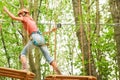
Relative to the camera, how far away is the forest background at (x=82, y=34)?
806 cm

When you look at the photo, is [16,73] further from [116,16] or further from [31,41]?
[116,16]

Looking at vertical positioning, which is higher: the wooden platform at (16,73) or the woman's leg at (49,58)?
the woman's leg at (49,58)

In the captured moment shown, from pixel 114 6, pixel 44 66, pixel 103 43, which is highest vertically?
pixel 114 6

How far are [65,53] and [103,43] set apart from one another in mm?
10236

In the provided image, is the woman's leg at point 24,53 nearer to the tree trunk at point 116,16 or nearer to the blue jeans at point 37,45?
the blue jeans at point 37,45

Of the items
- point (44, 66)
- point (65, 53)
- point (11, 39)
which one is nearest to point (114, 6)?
point (11, 39)

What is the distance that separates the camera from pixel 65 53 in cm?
2233

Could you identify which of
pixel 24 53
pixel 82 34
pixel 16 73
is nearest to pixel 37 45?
pixel 24 53

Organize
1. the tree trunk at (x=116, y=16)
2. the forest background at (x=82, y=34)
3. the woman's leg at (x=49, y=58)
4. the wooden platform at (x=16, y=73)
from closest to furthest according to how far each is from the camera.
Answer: the wooden platform at (x=16, y=73) → the woman's leg at (x=49, y=58) → the tree trunk at (x=116, y=16) → the forest background at (x=82, y=34)

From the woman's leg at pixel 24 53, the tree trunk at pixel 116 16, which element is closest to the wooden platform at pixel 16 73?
the woman's leg at pixel 24 53

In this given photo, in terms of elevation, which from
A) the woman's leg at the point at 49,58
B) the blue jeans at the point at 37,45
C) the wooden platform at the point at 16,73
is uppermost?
the blue jeans at the point at 37,45

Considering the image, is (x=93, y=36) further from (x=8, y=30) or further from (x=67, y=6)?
(x=67, y=6)

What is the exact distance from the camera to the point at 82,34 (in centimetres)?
863

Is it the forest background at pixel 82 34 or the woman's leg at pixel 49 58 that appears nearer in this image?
the woman's leg at pixel 49 58
